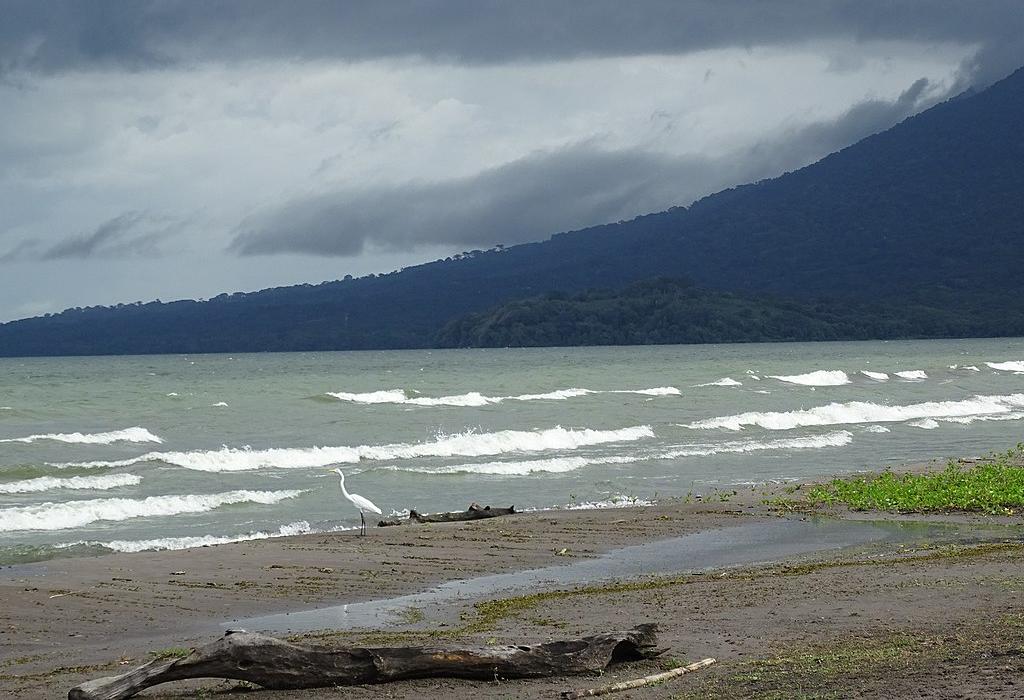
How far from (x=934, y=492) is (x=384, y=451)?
55.1 ft

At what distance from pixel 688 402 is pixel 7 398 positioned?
122ft

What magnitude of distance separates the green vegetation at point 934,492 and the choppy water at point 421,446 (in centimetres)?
349

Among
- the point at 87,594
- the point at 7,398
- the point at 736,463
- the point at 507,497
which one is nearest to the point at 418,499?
the point at 507,497

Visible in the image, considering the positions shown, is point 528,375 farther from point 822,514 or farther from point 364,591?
point 364,591

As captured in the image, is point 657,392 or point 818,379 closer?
point 657,392

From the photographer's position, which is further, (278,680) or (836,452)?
(836,452)

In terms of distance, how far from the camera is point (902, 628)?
960cm

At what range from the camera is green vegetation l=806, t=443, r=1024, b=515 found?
18.9 metres

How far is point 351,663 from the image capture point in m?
8.32

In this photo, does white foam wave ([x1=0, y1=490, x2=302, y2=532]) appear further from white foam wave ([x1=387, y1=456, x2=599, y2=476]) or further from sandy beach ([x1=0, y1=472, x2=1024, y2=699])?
white foam wave ([x1=387, y1=456, x2=599, y2=476])

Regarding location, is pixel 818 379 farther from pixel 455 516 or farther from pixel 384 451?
pixel 455 516

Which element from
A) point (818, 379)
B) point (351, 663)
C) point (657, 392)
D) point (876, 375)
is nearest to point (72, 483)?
point (351, 663)

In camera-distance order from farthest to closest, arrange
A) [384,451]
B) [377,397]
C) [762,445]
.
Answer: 1. [377,397]
2. [762,445]
3. [384,451]

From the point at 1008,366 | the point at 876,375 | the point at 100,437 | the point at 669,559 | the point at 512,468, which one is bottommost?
the point at 669,559
